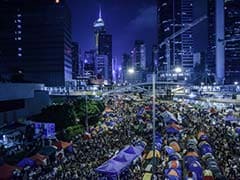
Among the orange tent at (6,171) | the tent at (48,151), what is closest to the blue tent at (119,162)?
the orange tent at (6,171)

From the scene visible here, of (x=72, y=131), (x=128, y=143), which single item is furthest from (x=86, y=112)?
(x=128, y=143)

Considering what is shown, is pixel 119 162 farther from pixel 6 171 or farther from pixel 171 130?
pixel 171 130

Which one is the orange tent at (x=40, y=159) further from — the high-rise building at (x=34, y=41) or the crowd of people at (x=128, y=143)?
the high-rise building at (x=34, y=41)

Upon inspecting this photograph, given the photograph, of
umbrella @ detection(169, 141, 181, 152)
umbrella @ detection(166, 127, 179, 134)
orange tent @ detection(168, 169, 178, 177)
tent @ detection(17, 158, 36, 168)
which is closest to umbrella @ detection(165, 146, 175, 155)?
umbrella @ detection(169, 141, 181, 152)

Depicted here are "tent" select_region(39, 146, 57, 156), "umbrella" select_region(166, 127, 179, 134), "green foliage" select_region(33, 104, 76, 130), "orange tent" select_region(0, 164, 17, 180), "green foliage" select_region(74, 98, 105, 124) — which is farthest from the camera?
"green foliage" select_region(74, 98, 105, 124)

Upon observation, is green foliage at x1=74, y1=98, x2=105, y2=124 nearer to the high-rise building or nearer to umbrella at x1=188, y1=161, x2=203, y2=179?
umbrella at x1=188, y1=161, x2=203, y2=179
